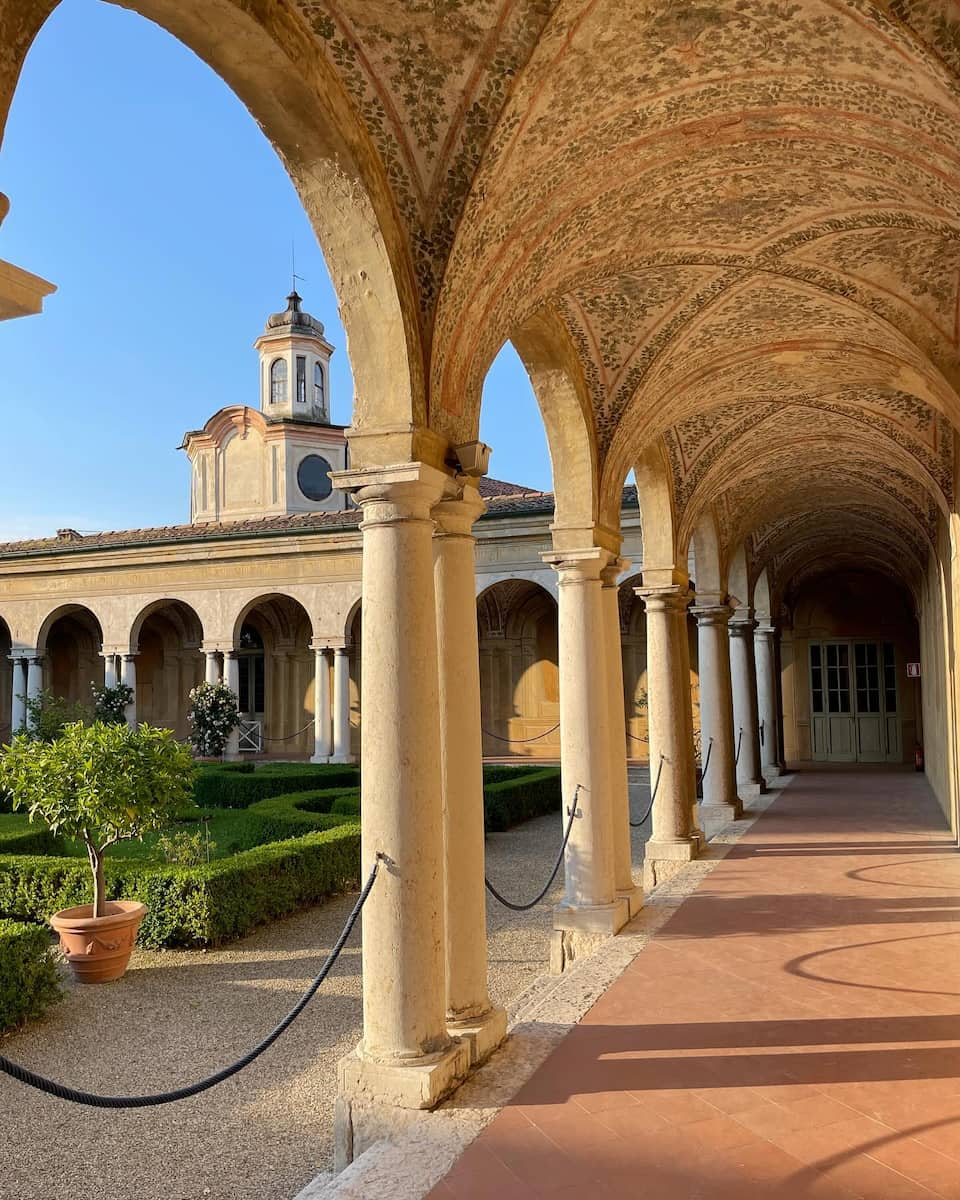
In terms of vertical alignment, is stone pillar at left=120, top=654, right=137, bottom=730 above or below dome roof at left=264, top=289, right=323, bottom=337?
below

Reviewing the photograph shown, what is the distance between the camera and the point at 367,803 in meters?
4.46

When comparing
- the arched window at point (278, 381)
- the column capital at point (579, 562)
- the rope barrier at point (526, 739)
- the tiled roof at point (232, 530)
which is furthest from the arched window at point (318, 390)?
the column capital at point (579, 562)

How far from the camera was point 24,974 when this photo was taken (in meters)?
6.35

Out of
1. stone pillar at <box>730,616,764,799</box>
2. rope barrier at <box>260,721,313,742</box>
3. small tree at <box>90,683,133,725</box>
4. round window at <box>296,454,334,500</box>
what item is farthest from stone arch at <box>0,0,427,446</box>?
round window at <box>296,454,334,500</box>

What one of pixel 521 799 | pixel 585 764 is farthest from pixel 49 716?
pixel 585 764

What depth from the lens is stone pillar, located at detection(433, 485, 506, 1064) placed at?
4914 mm

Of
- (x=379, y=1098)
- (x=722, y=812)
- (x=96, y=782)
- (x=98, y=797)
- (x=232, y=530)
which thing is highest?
(x=232, y=530)

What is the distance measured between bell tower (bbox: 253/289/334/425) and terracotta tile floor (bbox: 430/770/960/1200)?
93.2 ft

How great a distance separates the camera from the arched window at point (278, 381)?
1352 inches

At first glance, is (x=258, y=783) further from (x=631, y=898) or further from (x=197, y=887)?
(x=631, y=898)

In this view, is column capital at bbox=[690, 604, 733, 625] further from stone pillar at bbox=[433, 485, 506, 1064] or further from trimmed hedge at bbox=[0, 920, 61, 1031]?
trimmed hedge at bbox=[0, 920, 61, 1031]

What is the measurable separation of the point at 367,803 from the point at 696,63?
142 inches

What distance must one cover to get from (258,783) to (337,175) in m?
14.4

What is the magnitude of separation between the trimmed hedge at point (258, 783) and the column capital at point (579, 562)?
10.6m
